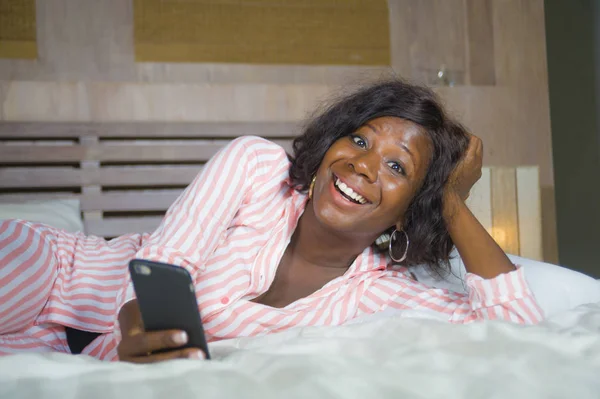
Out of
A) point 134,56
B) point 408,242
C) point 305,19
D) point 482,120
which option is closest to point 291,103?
point 305,19

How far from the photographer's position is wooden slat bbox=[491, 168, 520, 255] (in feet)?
9.66

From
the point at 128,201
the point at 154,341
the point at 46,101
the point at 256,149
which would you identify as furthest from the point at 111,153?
the point at 154,341

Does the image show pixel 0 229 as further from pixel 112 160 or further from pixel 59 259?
pixel 112 160

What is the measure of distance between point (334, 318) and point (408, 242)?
0.99ft

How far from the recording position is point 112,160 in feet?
9.12

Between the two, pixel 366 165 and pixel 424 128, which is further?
pixel 424 128

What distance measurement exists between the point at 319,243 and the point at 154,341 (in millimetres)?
644

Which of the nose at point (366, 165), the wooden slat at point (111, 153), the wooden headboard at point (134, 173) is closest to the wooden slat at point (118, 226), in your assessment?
the wooden headboard at point (134, 173)

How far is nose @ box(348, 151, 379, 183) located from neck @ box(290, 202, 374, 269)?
0.57 feet

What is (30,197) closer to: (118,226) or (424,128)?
(118,226)

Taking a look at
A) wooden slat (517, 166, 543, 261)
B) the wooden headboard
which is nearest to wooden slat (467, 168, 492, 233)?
the wooden headboard

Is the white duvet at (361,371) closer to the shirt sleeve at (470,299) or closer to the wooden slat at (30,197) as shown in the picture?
the shirt sleeve at (470,299)

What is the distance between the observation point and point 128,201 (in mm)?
2781

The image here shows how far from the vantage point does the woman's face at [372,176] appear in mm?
1559
